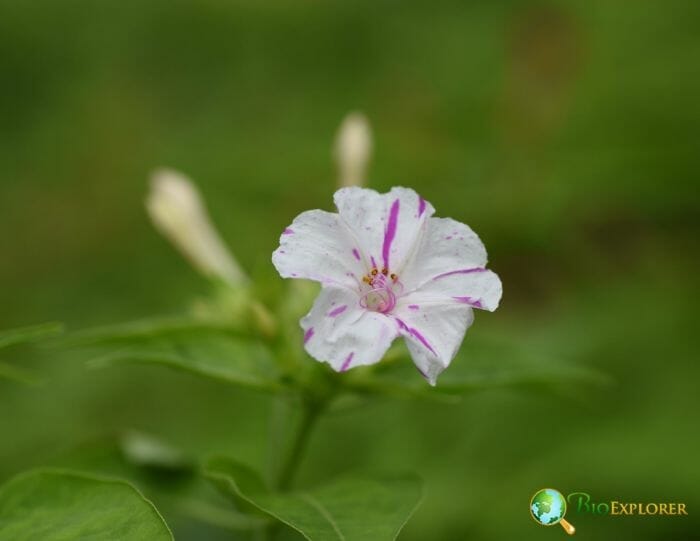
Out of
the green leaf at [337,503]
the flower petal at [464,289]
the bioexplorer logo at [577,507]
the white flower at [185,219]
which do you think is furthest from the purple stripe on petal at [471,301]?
the white flower at [185,219]

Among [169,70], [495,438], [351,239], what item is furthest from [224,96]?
[351,239]

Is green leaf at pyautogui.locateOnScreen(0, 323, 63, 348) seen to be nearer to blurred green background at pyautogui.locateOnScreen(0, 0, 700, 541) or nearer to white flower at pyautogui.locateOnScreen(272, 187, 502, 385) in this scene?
white flower at pyautogui.locateOnScreen(272, 187, 502, 385)

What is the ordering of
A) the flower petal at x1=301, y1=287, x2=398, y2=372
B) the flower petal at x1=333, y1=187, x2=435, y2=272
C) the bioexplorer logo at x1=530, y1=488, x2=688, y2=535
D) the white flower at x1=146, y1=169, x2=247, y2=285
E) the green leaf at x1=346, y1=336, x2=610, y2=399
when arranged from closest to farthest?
the flower petal at x1=301, y1=287, x2=398, y2=372, the flower petal at x1=333, y1=187, x2=435, y2=272, the green leaf at x1=346, y1=336, x2=610, y2=399, the bioexplorer logo at x1=530, y1=488, x2=688, y2=535, the white flower at x1=146, y1=169, x2=247, y2=285

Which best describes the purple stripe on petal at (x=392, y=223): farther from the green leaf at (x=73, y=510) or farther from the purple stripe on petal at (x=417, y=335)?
the green leaf at (x=73, y=510)

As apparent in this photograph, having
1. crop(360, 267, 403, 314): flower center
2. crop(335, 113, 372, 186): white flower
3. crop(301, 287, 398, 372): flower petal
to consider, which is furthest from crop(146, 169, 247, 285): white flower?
crop(301, 287, 398, 372): flower petal

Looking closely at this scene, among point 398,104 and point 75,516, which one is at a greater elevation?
point 398,104

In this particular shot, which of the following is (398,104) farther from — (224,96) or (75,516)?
(75,516)

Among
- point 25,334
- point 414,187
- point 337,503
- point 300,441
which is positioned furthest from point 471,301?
point 414,187

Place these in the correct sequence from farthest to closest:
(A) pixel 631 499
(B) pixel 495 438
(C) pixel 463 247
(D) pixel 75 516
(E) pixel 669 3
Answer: (E) pixel 669 3
(B) pixel 495 438
(A) pixel 631 499
(C) pixel 463 247
(D) pixel 75 516
